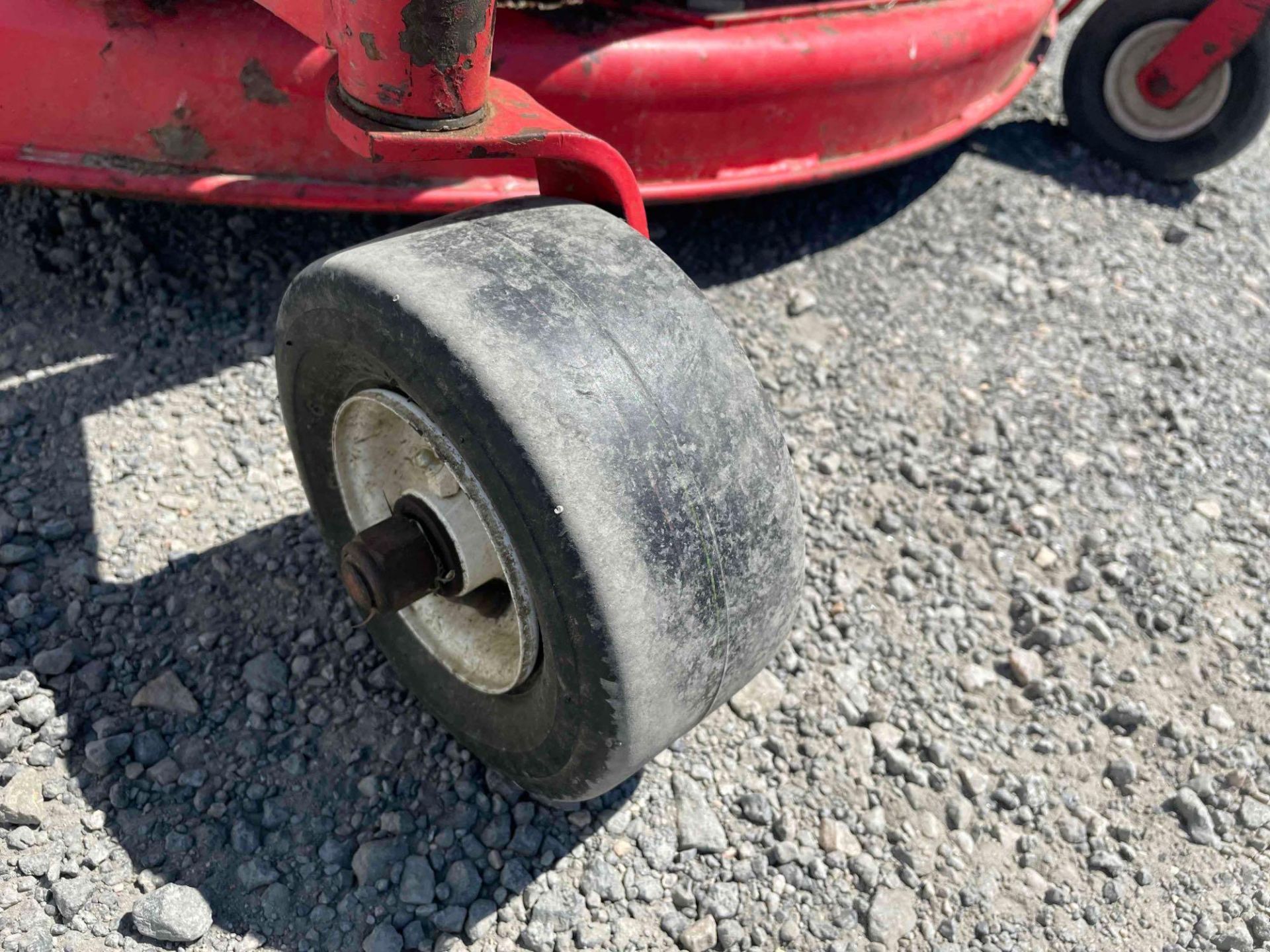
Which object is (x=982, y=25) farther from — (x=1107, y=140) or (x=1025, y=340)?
(x=1107, y=140)

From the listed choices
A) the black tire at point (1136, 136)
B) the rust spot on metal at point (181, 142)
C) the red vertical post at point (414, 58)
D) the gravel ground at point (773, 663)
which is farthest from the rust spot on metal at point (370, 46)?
the black tire at point (1136, 136)

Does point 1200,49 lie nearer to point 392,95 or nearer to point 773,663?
point 773,663

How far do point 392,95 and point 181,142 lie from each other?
0.78 meters

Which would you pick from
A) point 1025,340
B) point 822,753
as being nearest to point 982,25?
point 1025,340

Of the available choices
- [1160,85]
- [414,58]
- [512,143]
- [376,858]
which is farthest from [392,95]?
[1160,85]

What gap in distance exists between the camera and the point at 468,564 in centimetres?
151

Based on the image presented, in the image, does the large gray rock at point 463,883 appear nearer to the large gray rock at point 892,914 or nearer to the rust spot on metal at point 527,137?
the large gray rock at point 892,914

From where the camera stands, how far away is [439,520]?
1.51 metres

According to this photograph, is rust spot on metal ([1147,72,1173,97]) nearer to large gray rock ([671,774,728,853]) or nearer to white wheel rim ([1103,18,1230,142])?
white wheel rim ([1103,18,1230,142])

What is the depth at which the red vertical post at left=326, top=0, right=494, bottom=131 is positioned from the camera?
1282mm

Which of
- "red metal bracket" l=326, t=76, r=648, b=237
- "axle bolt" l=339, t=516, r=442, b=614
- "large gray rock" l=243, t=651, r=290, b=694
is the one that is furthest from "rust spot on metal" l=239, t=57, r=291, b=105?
"large gray rock" l=243, t=651, r=290, b=694

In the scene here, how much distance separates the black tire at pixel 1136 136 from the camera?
3037 millimetres

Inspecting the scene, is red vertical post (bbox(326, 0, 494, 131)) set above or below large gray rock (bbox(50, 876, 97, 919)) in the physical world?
above

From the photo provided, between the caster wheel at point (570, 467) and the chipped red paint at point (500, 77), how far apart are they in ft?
1.48
